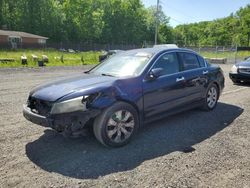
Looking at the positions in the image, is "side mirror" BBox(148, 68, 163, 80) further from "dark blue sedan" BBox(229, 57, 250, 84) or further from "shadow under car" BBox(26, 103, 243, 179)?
"dark blue sedan" BBox(229, 57, 250, 84)

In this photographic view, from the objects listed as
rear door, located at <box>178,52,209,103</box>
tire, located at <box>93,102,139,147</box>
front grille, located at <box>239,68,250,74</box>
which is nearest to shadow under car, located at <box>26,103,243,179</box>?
tire, located at <box>93,102,139,147</box>

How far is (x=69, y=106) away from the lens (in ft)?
14.1

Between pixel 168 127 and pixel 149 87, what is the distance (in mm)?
1134

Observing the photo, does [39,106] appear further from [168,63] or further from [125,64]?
[168,63]

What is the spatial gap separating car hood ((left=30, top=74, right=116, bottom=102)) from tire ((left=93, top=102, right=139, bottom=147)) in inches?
19.5

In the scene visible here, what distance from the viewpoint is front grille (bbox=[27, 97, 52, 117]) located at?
4445 millimetres

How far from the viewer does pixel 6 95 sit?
29.3 feet

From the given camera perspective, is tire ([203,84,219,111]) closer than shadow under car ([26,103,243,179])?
No

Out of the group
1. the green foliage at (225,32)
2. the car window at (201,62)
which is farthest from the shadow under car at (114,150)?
the green foliage at (225,32)

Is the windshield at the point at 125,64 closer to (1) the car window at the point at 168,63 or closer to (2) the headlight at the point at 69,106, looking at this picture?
(1) the car window at the point at 168,63

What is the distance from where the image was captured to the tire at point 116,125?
A: 4.49m

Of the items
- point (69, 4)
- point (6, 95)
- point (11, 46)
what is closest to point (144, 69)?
point (6, 95)

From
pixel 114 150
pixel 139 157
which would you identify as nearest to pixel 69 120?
pixel 114 150

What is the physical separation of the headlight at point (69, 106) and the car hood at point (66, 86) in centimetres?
14
